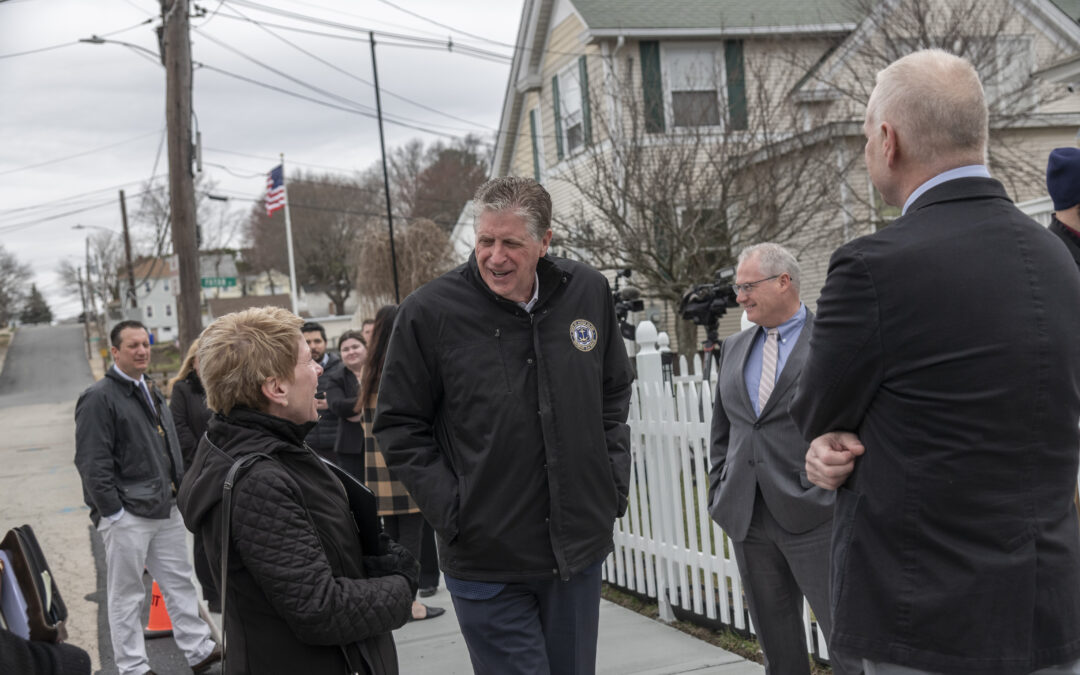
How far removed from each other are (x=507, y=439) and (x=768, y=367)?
4.15 feet

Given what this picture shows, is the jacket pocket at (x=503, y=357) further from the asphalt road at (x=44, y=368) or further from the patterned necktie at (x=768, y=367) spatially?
the asphalt road at (x=44, y=368)

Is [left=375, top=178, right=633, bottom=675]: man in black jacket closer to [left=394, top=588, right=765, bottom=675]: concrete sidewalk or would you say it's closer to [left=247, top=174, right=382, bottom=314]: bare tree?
[left=394, top=588, right=765, bottom=675]: concrete sidewalk

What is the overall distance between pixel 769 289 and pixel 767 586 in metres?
1.17

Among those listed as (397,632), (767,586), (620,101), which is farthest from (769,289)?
(620,101)

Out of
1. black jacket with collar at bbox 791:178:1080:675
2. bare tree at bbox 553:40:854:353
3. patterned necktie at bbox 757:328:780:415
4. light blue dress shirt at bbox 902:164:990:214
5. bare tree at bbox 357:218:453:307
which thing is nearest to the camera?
black jacket with collar at bbox 791:178:1080:675

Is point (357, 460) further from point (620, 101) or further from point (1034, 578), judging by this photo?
point (620, 101)

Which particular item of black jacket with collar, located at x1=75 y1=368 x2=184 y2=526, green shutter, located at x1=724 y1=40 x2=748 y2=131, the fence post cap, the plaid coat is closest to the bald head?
the fence post cap

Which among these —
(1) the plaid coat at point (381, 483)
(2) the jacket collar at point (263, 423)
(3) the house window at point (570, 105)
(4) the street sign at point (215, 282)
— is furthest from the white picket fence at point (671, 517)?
(4) the street sign at point (215, 282)

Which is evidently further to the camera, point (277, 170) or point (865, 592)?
point (277, 170)

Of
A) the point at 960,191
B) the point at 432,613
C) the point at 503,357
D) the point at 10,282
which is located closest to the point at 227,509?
the point at 503,357

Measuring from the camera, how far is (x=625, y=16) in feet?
61.9

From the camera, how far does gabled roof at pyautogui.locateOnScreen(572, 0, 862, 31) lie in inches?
734

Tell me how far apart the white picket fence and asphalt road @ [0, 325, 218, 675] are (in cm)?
283

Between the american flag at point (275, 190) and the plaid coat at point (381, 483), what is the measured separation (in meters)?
21.8
